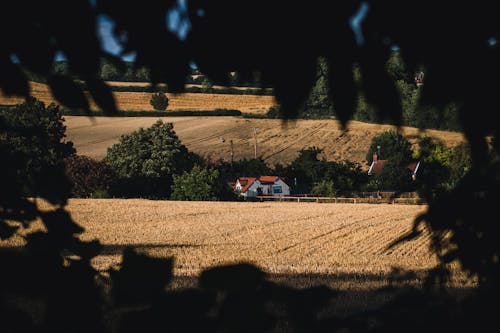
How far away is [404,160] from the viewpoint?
3.89 meters

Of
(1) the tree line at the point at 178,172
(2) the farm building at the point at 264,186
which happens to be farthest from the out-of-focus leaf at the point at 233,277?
(2) the farm building at the point at 264,186

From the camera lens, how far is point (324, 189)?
54.8 m

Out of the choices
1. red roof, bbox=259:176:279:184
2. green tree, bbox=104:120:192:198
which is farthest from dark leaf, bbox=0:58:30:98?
red roof, bbox=259:176:279:184

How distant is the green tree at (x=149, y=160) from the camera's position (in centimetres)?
5544

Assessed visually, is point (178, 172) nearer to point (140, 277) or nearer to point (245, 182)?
point (245, 182)

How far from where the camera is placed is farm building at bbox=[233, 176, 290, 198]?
198ft

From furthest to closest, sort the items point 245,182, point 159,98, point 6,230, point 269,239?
point 245,182, point 269,239, point 6,230, point 159,98

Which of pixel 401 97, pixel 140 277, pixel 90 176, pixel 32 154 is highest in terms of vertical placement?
pixel 401 97

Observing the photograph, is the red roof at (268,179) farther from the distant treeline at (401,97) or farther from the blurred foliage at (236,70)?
the distant treeline at (401,97)

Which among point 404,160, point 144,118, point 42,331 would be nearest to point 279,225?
point 404,160

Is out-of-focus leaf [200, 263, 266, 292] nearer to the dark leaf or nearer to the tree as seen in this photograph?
the dark leaf

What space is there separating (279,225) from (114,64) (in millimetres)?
24289

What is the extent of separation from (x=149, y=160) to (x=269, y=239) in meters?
38.5

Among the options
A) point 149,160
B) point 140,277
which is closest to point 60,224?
point 140,277
